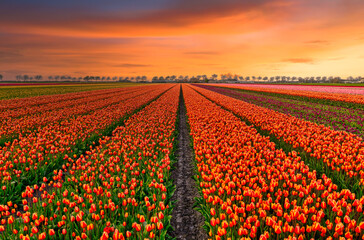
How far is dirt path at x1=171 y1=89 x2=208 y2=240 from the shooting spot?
500cm

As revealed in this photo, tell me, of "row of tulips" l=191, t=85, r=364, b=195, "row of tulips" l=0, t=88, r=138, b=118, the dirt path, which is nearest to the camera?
the dirt path

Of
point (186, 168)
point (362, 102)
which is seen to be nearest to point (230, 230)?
point (186, 168)

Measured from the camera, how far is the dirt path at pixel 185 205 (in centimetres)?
500

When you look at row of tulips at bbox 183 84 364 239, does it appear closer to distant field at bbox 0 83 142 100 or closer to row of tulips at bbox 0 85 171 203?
row of tulips at bbox 0 85 171 203

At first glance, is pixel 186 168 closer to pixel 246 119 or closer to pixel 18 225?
pixel 18 225

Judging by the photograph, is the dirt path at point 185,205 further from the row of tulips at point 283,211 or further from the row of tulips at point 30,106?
the row of tulips at point 30,106

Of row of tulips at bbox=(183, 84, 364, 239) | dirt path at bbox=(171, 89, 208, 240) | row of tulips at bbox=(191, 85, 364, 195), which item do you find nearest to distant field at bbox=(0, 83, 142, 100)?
dirt path at bbox=(171, 89, 208, 240)

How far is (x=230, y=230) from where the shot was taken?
3.75m

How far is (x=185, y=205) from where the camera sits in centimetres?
616

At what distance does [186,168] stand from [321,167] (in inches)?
189

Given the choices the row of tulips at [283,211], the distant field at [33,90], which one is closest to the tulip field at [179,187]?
the row of tulips at [283,211]

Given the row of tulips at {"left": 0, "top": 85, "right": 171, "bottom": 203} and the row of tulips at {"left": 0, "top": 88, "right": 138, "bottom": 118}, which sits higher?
the row of tulips at {"left": 0, "top": 88, "right": 138, "bottom": 118}

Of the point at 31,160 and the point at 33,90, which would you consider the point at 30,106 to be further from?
the point at 33,90

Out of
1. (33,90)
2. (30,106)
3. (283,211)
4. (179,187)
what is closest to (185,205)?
(179,187)
